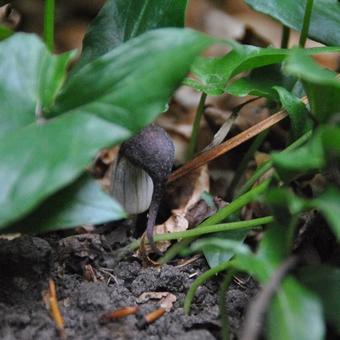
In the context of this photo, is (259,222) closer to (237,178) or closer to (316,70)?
(316,70)

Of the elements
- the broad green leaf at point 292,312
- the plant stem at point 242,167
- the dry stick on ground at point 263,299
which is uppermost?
the dry stick on ground at point 263,299

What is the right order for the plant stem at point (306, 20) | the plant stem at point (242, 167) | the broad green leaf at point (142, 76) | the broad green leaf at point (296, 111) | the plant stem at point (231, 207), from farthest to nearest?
the plant stem at point (242, 167) → the plant stem at point (306, 20) → the broad green leaf at point (296, 111) → the plant stem at point (231, 207) → the broad green leaf at point (142, 76)

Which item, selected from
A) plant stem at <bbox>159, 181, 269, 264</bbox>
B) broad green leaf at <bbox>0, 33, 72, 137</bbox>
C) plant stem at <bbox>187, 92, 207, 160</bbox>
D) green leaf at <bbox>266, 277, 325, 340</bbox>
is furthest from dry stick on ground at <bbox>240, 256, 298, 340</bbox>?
plant stem at <bbox>187, 92, 207, 160</bbox>

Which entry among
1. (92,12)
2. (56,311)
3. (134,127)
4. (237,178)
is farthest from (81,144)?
(92,12)

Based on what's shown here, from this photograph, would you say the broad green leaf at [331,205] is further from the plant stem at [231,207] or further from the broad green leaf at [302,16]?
the broad green leaf at [302,16]

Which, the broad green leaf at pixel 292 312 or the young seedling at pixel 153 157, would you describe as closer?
the broad green leaf at pixel 292 312

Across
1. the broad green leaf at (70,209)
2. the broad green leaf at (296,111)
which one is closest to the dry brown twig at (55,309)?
the broad green leaf at (70,209)

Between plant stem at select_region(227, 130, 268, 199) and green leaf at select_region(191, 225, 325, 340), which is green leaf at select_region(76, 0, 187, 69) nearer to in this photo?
plant stem at select_region(227, 130, 268, 199)
